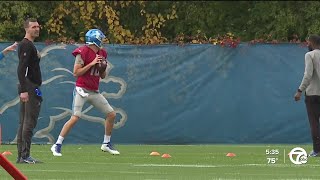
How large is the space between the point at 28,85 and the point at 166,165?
2.17 meters

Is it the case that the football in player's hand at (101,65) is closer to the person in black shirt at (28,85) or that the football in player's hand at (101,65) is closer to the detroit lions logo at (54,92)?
the person in black shirt at (28,85)

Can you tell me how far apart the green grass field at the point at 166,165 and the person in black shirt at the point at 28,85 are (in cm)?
42

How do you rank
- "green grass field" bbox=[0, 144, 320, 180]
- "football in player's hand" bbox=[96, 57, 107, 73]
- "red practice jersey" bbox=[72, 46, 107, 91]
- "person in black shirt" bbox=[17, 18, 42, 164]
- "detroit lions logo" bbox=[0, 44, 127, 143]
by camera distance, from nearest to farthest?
"green grass field" bbox=[0, 144, 320, 180]
"person in black shirt" bbox=[17, 18, 42, 164]
"football in player's hand" bbox=[96, 57, 107, 73]
"red practice jersey" bbox=[72, 46, 107, 91]
"detroit lions logo" bbox=[0, 44, 127, 143]

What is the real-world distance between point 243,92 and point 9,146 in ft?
15.6

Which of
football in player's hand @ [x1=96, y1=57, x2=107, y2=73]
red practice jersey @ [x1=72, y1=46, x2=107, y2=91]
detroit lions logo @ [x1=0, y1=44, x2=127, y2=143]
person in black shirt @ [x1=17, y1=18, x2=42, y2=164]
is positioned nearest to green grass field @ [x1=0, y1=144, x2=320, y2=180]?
person in black shirt @ [x1=17, y1=18, x2=42, y2=164]

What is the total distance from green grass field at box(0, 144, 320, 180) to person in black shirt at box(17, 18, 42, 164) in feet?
1.38

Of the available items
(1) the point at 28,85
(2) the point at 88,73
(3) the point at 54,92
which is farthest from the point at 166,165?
(3) the point at 54,92

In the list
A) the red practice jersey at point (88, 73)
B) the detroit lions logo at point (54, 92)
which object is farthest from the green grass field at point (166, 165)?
the detroit lions logo at point (54, 92)

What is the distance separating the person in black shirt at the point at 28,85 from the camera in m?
14.9

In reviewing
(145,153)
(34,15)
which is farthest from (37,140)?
(34,15)

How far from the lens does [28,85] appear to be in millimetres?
14945

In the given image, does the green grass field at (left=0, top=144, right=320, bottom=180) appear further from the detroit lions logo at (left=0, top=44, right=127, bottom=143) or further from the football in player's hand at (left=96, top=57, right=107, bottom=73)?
the detroit lions logo at (left=0, top=44, right=127, bottom=143)

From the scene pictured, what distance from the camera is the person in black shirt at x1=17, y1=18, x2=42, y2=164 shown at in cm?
1491

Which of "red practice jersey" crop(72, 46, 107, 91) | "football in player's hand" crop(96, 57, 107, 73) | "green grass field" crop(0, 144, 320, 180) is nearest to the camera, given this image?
"green grass field" crop(0, 144, 320, 180)
